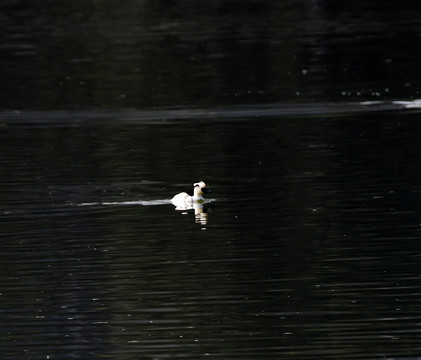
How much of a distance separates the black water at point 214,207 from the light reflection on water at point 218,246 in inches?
1.5

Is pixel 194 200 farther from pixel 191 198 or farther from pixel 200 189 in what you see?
pixel 200 189

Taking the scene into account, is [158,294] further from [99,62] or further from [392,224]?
[99,62]

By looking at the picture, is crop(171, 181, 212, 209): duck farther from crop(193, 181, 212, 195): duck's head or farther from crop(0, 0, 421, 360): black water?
crop(0, 0, 421, 360): black water

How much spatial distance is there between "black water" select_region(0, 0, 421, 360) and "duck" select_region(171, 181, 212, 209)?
0.25m

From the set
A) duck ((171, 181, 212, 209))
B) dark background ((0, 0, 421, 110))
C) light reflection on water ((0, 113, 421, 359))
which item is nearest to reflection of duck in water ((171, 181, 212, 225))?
duck ((171, 181, 212, 209))

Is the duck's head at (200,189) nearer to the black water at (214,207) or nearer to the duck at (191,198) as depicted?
the duck at (191,198)

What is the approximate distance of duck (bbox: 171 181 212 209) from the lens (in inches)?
842

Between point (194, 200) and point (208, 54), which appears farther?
point (208, 54)

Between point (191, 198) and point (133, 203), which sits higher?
point (191, 198)

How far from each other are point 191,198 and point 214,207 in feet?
1.25

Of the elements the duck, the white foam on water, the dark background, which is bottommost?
the dark background

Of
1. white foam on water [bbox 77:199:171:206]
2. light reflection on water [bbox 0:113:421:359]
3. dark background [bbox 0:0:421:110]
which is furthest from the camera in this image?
dark background [bbox 0:0:421:110]

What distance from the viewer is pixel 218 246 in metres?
18.5

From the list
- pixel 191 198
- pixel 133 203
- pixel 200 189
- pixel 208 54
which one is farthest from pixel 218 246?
pixel 208 54
